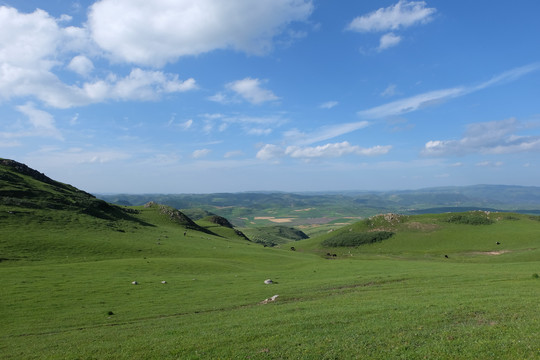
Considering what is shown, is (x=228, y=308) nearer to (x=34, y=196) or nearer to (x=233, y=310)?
(x=233, y=310)

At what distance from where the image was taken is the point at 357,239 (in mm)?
106875

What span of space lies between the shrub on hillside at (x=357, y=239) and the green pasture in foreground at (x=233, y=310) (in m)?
56.8

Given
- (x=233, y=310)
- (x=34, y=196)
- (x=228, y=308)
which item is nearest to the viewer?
(x=233, y=310)

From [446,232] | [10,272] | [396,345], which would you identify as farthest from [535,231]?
[10,272]

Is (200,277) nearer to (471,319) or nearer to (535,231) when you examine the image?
(471,319)

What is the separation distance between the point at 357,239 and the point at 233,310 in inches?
3531

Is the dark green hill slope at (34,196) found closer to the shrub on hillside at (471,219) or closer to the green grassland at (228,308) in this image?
the green grassland at (228,308)

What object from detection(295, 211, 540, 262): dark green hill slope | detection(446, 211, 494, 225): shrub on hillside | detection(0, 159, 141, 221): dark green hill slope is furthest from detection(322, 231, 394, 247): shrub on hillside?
detection(0, 159, 141, 221): dark green hill slope

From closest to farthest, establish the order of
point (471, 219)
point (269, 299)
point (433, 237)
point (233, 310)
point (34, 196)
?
point (233, 310) < point (269, 299) < point (34, 196) < point (433, 237) < point (471, 219)

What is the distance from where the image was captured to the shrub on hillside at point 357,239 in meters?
104

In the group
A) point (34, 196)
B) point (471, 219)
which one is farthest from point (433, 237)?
point (34, 196)

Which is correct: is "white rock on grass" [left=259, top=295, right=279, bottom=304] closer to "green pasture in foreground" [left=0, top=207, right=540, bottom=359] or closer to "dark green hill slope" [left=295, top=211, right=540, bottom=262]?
"green pasture in foreground" [left=0, top=207, right=540, bottom=359]

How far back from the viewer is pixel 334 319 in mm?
19156

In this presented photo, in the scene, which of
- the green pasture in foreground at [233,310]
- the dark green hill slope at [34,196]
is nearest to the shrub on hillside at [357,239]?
the green pasture in foreground at [233,310]
